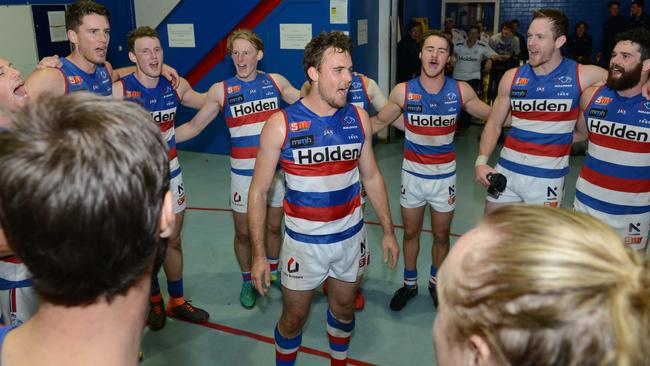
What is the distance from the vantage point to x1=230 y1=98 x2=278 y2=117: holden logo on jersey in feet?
13.8

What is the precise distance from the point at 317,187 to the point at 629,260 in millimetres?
2263

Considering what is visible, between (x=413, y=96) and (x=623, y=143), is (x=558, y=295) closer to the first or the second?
(x=623, y=143)

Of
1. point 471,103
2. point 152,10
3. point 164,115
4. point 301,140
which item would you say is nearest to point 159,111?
point 164,115

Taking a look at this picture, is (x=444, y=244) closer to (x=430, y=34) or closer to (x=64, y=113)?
(x=430, y=34)

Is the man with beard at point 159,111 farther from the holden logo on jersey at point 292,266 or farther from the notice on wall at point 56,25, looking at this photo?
the notice on wall at point 56,25

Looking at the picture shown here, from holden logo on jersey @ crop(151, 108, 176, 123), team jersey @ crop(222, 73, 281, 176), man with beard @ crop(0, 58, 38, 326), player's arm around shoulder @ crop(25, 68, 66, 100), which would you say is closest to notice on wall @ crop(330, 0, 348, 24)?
team jersey @ crop(222, 73, 281, 176)

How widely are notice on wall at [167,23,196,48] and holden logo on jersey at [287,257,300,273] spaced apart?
6223 millimetres

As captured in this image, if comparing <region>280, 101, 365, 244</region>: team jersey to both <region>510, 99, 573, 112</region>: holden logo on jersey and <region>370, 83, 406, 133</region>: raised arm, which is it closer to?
<region>370, 83, 406, 133</region>: raised arm

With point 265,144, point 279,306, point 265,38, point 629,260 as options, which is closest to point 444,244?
point 279,306

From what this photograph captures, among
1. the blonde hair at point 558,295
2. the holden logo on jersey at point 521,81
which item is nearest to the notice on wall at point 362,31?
the holden logo on jersey at point 521,81

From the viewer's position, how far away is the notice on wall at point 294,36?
756 centimetres

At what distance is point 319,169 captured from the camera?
3.07 m

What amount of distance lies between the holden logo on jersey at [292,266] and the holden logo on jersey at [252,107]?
1.57m

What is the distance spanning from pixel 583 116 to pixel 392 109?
4.60ft
